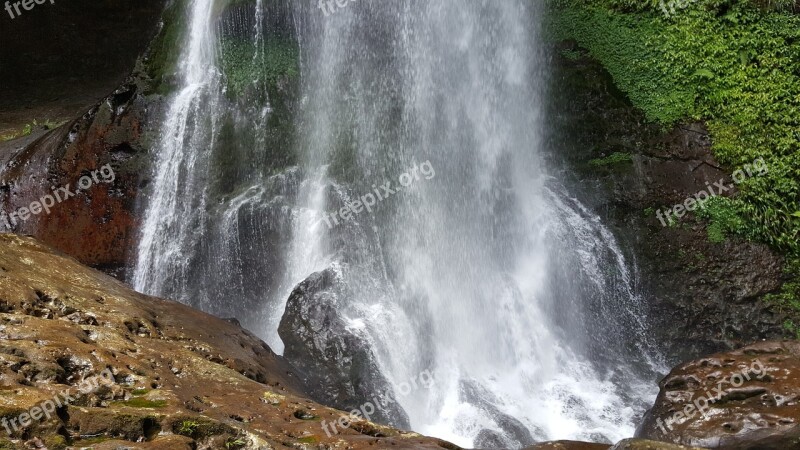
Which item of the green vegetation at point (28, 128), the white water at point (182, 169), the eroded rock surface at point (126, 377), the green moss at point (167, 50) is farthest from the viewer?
the green vegetation at point (28, 128)

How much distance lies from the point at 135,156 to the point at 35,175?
1926 millimetres

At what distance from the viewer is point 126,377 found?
204 inches

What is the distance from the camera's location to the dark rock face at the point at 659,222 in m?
10.8

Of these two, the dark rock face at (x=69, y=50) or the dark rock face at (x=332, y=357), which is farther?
the dark rock face at (x=69, y=50)

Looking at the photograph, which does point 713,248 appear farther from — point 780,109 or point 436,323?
point 436,323

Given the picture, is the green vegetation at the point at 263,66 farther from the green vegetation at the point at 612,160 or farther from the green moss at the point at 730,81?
the green vegetation at the point at 612,160

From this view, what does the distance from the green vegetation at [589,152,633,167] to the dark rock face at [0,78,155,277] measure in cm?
855

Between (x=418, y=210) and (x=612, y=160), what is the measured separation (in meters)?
3.60

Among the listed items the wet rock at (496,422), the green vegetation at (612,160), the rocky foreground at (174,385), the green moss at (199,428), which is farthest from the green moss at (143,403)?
the green vegetation at (612,160)

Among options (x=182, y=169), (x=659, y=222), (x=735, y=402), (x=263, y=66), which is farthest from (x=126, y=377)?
(x=659, y=222)

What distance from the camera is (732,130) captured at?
11.1 meters

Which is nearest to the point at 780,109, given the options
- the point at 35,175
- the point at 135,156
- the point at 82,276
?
the point at 82,276

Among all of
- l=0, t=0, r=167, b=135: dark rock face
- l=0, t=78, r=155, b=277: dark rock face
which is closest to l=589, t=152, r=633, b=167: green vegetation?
l=0, t=78, r=155, b=277: dark rock face

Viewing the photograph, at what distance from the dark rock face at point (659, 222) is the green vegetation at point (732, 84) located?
23cm
